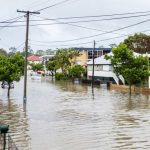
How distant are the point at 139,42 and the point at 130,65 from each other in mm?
43639

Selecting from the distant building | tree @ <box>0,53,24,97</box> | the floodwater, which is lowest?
the floodwater

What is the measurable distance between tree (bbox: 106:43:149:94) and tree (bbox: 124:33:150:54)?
137ft

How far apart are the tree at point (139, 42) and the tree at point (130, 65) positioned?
137 feet

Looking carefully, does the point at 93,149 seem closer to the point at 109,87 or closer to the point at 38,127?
the point at 38,127

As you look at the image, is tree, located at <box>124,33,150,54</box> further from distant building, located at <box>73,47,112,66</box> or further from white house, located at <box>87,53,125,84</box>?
distant building, located at <box>73,47,112,66</box>

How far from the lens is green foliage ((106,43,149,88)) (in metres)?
57.4

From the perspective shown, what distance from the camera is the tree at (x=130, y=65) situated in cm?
5744

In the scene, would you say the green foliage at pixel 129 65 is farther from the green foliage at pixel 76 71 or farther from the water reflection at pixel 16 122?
the green foliage at pixel 76 71

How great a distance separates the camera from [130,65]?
59031 mm

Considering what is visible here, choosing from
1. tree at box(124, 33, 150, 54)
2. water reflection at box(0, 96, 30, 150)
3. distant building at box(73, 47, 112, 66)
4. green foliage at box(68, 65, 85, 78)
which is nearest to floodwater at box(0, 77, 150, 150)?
water reflection at box(0, 96, 30, 150)

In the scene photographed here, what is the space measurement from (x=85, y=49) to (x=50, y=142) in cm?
9907

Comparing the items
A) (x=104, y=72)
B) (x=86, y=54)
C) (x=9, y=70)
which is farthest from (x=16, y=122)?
(x=86, y=54)

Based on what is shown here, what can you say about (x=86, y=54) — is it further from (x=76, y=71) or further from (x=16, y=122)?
(x=16, y=122)

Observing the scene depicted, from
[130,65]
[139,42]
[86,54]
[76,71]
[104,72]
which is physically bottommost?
[104,72]
